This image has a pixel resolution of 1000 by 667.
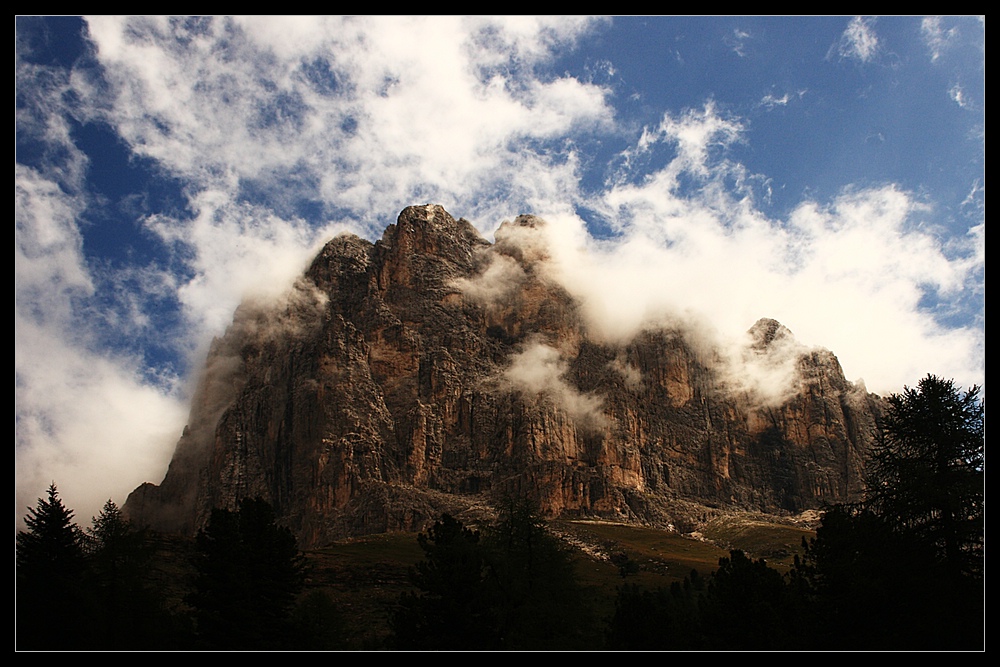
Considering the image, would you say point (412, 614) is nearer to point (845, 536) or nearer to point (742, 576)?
point (742, 576)

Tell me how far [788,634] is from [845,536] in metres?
6.21

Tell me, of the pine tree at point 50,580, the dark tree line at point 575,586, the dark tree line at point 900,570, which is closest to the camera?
the dark tree line at point 900,570

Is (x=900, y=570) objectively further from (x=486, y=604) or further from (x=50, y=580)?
(x=50, y=580)

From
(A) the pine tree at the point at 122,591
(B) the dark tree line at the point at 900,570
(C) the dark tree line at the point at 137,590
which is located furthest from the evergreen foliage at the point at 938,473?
(A) the pine tree at the point at 122,591

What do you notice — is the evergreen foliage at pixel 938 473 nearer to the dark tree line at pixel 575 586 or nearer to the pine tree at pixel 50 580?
the dark tree line at pixel 575 586

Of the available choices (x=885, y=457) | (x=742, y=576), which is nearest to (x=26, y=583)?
(x=742, y=576)

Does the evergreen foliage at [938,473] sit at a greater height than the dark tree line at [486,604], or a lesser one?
greater

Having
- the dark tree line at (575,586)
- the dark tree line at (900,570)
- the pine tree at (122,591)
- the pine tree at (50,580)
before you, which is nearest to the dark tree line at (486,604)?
the dark tree line at (575,586)

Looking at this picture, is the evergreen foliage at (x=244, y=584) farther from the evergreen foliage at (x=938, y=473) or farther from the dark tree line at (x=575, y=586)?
the evergreen foliage at (x=938, y=473)

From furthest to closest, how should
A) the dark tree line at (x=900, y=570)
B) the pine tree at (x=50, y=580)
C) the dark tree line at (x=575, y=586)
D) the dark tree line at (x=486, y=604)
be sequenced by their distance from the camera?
the dark tree line at (x=486, y=604) < the pine tree at (x=50, y=580) < the dark tree line at (x=575, y=586) < the dark tree line at (x=900, y=570)

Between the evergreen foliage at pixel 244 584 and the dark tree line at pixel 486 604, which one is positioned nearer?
the evergreen foliage at pixel 244 584

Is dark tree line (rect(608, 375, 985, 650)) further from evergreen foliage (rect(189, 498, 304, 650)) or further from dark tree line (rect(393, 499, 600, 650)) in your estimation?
evergreen foliage (rect(189, 498, 304, 650))

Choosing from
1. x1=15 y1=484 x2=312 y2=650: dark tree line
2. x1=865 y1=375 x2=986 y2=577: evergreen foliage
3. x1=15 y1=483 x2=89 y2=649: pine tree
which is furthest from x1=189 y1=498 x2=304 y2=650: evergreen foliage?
x1=865 y1=375 x2=986 y2=577: evergreen foliage

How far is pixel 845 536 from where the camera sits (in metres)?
37.9
